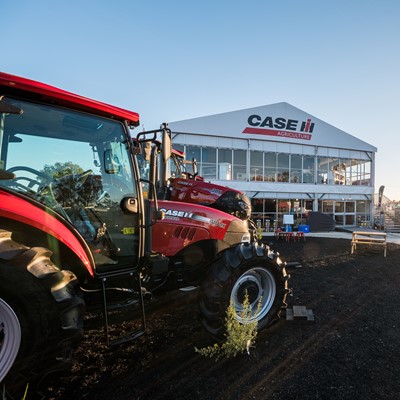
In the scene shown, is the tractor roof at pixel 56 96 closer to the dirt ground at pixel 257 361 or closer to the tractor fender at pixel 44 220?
the tractor fender at pixel 44 220

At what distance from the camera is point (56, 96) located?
2201mm

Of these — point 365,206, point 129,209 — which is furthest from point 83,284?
point 365,206

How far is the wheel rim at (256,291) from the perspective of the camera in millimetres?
3254

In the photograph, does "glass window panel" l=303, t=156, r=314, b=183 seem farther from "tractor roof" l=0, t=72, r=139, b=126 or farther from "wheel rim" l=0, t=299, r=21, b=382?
"wheel rim" l=0, t=299, r=21, b=382

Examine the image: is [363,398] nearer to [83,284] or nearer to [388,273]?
[83,284]

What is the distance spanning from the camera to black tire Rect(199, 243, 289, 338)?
9.84 feet

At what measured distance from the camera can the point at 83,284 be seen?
2531 mm

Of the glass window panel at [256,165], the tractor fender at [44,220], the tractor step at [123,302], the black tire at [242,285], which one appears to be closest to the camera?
the tractor fender at [44,220]

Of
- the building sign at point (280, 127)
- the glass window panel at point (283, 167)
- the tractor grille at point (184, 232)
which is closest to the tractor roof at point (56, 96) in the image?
the tractor grille at point (184, 232)

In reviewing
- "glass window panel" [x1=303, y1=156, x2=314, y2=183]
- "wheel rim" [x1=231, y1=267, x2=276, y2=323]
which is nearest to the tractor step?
"wheel rim" [x1=231, y1=267, x2=276, y2=323]

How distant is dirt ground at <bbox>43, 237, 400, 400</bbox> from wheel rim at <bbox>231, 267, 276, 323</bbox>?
0.30m

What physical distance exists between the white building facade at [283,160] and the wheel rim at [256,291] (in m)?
14.7

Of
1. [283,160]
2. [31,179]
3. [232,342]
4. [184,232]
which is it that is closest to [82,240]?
[31,179]

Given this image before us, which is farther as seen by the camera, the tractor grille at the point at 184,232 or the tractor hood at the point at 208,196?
the tractor hood at the point at 208,196
